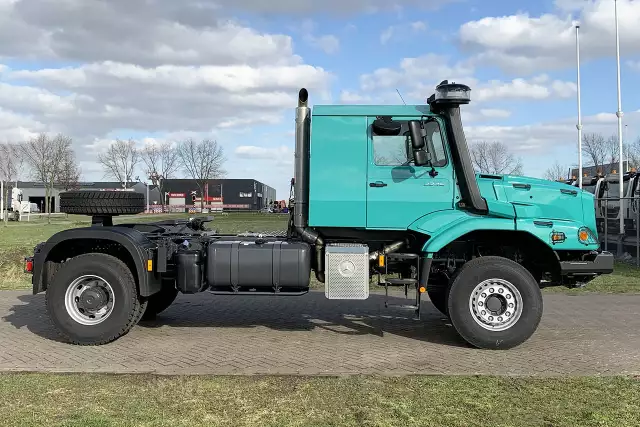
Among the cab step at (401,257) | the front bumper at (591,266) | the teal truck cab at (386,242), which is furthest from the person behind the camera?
the cab step at (401,257)

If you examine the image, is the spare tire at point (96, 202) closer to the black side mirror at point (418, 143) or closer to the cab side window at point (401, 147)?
the cab side window at point (401, 147)

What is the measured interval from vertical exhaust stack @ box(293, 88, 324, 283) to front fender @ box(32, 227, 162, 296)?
195 centimetres

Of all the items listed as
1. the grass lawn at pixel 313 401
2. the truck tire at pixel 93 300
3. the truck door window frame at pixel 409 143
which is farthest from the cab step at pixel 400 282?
the truck tire at pixel 93 300

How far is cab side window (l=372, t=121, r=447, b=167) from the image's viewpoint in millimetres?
7043

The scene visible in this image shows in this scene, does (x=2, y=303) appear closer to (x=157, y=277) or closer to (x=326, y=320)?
(x=157, y=277)

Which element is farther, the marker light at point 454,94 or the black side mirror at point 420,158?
the black side mirror at point 420,158

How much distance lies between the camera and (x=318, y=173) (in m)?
7.12

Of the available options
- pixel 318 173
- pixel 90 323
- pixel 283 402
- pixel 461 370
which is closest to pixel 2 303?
pixel 90 323

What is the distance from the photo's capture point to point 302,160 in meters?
7.35

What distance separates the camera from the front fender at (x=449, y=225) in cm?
674

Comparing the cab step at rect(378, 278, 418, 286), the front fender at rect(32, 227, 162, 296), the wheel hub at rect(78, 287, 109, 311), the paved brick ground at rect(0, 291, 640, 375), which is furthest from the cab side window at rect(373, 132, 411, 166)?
the wheel hub at rect(78, 287, 109, 311)

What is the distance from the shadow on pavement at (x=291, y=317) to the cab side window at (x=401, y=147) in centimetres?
228

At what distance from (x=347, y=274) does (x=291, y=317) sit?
2010mm

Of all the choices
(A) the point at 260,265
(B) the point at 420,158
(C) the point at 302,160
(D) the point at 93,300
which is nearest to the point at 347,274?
(A) the point at 260,265
